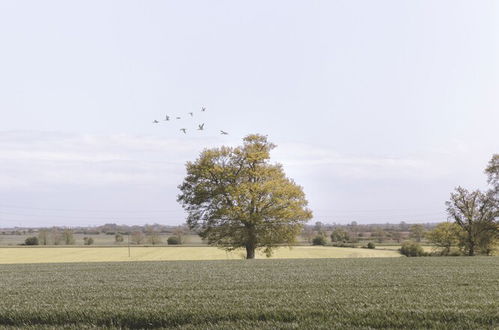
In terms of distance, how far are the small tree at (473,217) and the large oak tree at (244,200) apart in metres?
26.1

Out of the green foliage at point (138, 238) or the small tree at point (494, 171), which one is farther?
the green foliage at point (138, 238)

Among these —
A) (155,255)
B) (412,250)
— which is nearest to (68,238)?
(155,255)

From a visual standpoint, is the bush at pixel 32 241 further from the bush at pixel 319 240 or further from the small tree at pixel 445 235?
the small tree at pixel 445 235

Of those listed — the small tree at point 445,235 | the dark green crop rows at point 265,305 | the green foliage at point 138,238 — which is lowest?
the green foliage at point 138,238

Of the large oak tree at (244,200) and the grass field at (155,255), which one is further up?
the large oak tree at (244,200)

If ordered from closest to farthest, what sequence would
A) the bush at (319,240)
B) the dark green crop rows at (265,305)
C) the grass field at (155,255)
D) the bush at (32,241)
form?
1. the dark green crop rows at (265,305)
2. the grass field at (155,255)
3. the bush at (319,240)
4. the bush at (32,241)

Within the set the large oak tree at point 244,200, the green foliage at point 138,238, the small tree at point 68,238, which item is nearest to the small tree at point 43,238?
the small tree at point 68,238

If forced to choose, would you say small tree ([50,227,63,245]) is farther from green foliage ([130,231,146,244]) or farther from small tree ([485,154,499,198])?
small tree ([485,154,499,198])

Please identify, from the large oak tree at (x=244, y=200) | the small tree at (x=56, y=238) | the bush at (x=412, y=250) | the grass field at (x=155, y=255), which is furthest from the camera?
the small tree at (x=56, y=238)

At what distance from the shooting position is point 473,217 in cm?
6650

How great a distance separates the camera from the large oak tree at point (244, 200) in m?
50.6

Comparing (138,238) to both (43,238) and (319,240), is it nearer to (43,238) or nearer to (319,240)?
(43,238)

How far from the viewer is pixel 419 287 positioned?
17.5m

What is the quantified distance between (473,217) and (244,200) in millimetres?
34870
